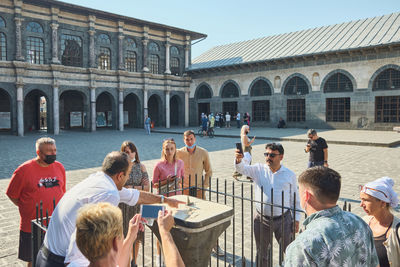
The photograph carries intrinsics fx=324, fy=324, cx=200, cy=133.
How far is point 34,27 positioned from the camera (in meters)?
26.1

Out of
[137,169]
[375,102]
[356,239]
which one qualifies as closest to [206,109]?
[375,102]

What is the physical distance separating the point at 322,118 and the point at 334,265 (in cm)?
2736

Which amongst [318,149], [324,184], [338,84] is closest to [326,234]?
[324,184]

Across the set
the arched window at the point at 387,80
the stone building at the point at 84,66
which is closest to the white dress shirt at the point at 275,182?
the arched window at the point at 387,80

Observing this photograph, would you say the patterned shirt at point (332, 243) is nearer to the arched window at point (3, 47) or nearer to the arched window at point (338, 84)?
the arched window at point (338, 84)

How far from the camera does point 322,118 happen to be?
27484mm

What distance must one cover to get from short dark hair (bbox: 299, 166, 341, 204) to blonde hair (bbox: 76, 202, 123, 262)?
1.30 m

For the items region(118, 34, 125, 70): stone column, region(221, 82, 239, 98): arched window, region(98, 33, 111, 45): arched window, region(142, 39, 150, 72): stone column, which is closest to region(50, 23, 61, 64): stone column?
region(98, 33, 111, 45): arched window

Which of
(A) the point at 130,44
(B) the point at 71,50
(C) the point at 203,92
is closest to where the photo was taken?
(B) the point at 71,50

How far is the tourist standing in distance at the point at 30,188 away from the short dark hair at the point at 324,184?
3114mm

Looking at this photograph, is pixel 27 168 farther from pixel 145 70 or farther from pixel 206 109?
pixel 206 109

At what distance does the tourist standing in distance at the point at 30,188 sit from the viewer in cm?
395

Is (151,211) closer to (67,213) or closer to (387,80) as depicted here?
(67,213)

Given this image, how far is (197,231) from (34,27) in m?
28.4
